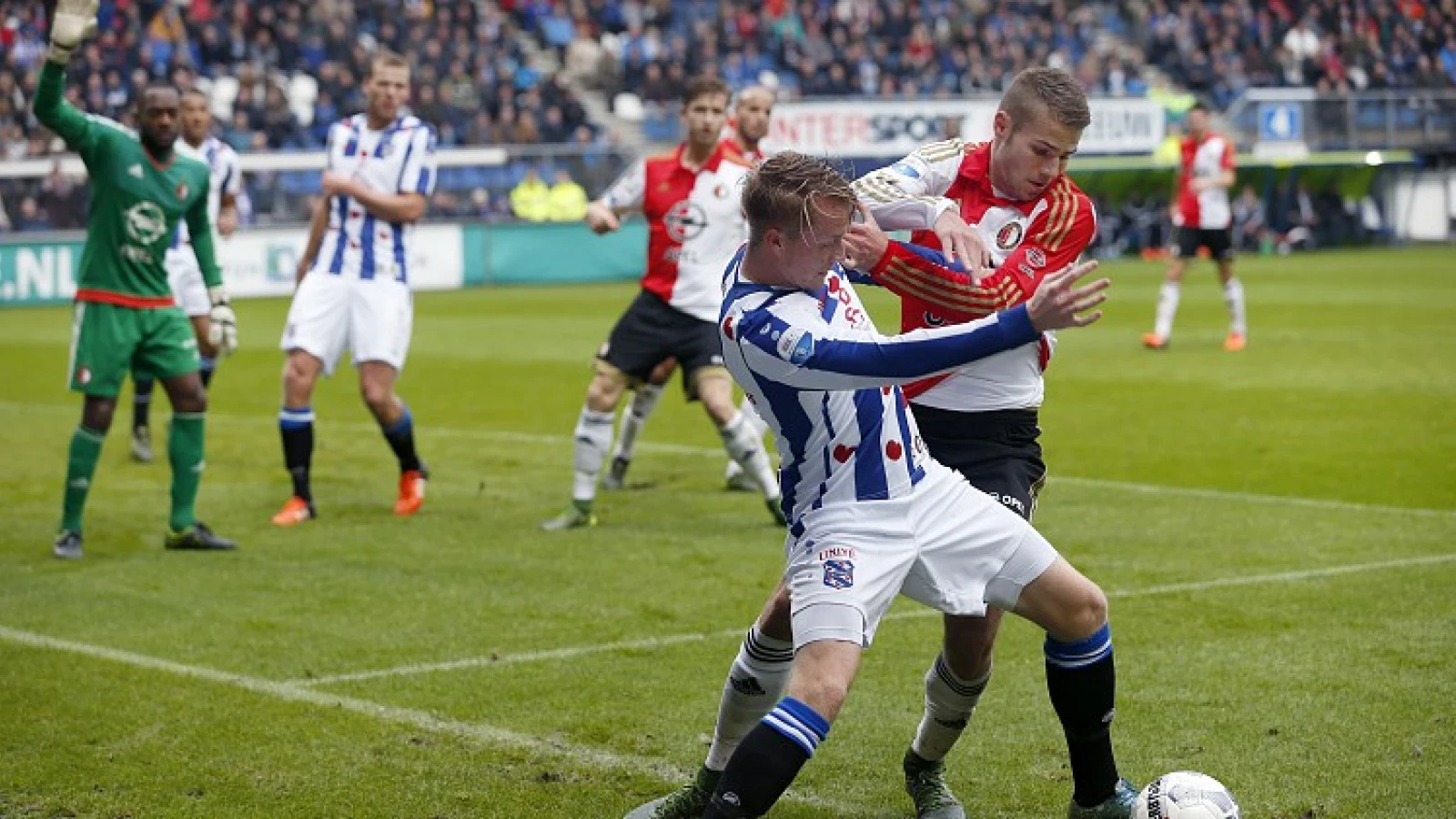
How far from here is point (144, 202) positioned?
9938 mm

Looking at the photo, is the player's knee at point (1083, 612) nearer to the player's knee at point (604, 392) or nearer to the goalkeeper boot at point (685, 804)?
the goalkeeper boot at point (685, 804)

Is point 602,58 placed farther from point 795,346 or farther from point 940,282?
point 795,346

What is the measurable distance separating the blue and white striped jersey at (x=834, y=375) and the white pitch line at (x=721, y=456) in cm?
620

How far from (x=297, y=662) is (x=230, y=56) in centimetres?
3024

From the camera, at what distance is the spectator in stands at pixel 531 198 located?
34.8 metres

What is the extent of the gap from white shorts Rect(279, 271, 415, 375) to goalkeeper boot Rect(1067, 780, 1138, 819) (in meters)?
6.59

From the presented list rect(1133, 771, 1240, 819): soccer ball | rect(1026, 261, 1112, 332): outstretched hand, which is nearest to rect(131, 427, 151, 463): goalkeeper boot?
rect(1133, 771, 1240, 819): soccer ball

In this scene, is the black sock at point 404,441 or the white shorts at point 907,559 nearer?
the white shorts at point 907,559

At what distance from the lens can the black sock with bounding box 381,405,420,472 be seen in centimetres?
1126

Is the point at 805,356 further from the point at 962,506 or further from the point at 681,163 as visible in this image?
the point at 681,163

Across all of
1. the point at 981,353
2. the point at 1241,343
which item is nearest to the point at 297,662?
the point at 981,353

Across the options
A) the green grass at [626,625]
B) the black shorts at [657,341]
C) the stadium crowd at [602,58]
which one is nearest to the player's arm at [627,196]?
the black shorts at [657,341]

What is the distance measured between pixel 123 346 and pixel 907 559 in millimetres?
6226

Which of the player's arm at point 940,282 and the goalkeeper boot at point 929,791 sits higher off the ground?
the player's arm at point 940,282
